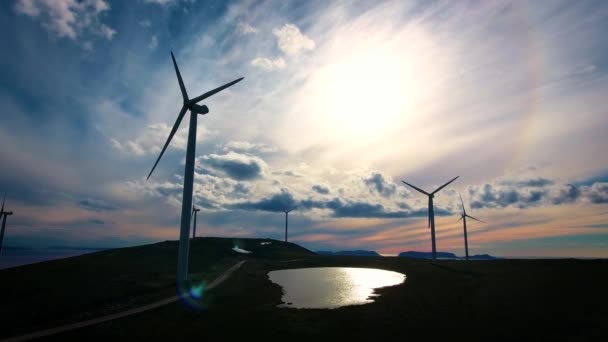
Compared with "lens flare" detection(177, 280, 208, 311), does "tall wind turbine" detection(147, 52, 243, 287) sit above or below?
above

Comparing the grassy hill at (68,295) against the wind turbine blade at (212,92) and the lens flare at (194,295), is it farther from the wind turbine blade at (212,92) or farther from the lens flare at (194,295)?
the wind turbine blade at (212,92)

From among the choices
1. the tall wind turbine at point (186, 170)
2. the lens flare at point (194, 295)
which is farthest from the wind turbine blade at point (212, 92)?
the lens flare at point (194, 295)

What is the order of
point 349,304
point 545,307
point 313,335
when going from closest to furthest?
point 313,335 < point 545,307 < point 349,304

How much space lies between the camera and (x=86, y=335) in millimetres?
23969

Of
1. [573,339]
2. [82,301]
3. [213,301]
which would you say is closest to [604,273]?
[573,339]

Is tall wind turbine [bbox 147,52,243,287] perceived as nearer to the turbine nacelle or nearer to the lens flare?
the turbine nacelle

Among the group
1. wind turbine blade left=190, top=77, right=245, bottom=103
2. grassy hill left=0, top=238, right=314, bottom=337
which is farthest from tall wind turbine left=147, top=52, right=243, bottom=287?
grassy hill left=0, top=238, right=314, bottom=337

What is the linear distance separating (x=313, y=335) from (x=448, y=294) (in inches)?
931

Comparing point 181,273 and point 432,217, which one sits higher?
point 432,217

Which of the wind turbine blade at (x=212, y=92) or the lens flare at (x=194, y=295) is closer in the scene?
the lens flare at (x=194, y=295)

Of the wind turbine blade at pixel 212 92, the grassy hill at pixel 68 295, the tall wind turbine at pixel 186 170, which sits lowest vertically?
the grassy hill at pixel 68 295

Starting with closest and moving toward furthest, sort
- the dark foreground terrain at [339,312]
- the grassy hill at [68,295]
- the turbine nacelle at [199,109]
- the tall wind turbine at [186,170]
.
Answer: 1. the dark foreground terrain at [339,312]
2. the grassy hill at [68,295]
3. the tall wind turbine at [186,170]
4. the turbine nacelle at [199,109]

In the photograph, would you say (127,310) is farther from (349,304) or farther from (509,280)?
(509,280)

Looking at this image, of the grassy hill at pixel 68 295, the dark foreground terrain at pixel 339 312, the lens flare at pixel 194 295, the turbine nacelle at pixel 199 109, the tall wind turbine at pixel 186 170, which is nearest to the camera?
the dark foreground terrain at pixel 339 312
